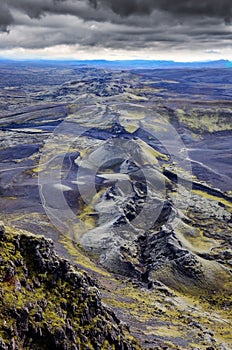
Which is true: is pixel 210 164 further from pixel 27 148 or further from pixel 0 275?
pixel 0 275

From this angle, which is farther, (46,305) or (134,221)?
(134,221)

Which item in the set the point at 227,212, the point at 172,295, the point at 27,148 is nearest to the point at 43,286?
the point at 172,295

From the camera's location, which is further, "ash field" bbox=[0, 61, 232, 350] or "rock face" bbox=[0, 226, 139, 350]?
"ash field" bbox=[0, 61, 232, 350]

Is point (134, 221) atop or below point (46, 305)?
below

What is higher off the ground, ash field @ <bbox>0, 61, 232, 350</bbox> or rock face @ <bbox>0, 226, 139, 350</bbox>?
rock face @ <bbox>0, 226, 139, 350</bbox>
